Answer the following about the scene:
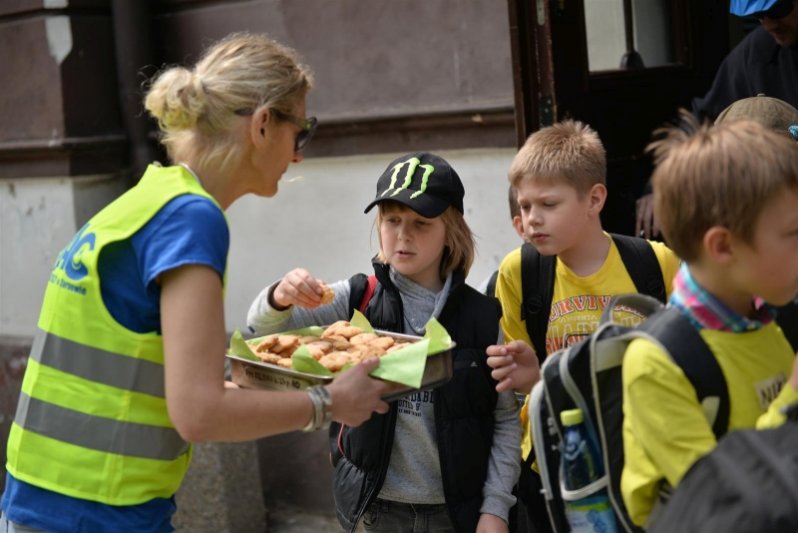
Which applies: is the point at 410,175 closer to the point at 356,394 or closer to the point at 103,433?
the point at 356,394

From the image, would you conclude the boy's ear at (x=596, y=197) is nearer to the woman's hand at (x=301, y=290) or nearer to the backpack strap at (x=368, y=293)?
the backpack strap at (x=368, y=293)

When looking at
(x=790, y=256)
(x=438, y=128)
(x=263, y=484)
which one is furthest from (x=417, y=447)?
(x=263, y=484)

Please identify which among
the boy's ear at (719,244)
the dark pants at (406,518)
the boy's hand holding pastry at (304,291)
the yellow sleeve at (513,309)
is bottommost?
the dark pants at (406,518)

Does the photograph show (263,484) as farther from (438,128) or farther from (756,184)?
(756,184)

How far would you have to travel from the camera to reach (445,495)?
305 cm

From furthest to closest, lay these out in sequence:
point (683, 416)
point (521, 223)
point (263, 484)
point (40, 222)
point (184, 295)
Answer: point (40, 222)
point (263, 484)
point (521, 223)
point (184, 295)
point (683, 416)

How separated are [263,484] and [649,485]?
4.36 meters

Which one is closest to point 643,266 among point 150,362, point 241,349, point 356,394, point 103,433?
point 356,394

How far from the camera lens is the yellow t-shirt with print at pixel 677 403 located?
2014 mm

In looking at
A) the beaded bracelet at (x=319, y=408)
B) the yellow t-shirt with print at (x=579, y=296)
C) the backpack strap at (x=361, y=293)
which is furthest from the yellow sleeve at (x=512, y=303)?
the beaded bracelet at (x=319, y=408)

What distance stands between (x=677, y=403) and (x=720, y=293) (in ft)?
0.77

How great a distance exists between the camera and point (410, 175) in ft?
10.5

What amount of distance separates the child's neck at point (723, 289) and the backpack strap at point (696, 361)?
0.08m

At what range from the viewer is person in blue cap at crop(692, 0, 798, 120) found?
15.3 feet
